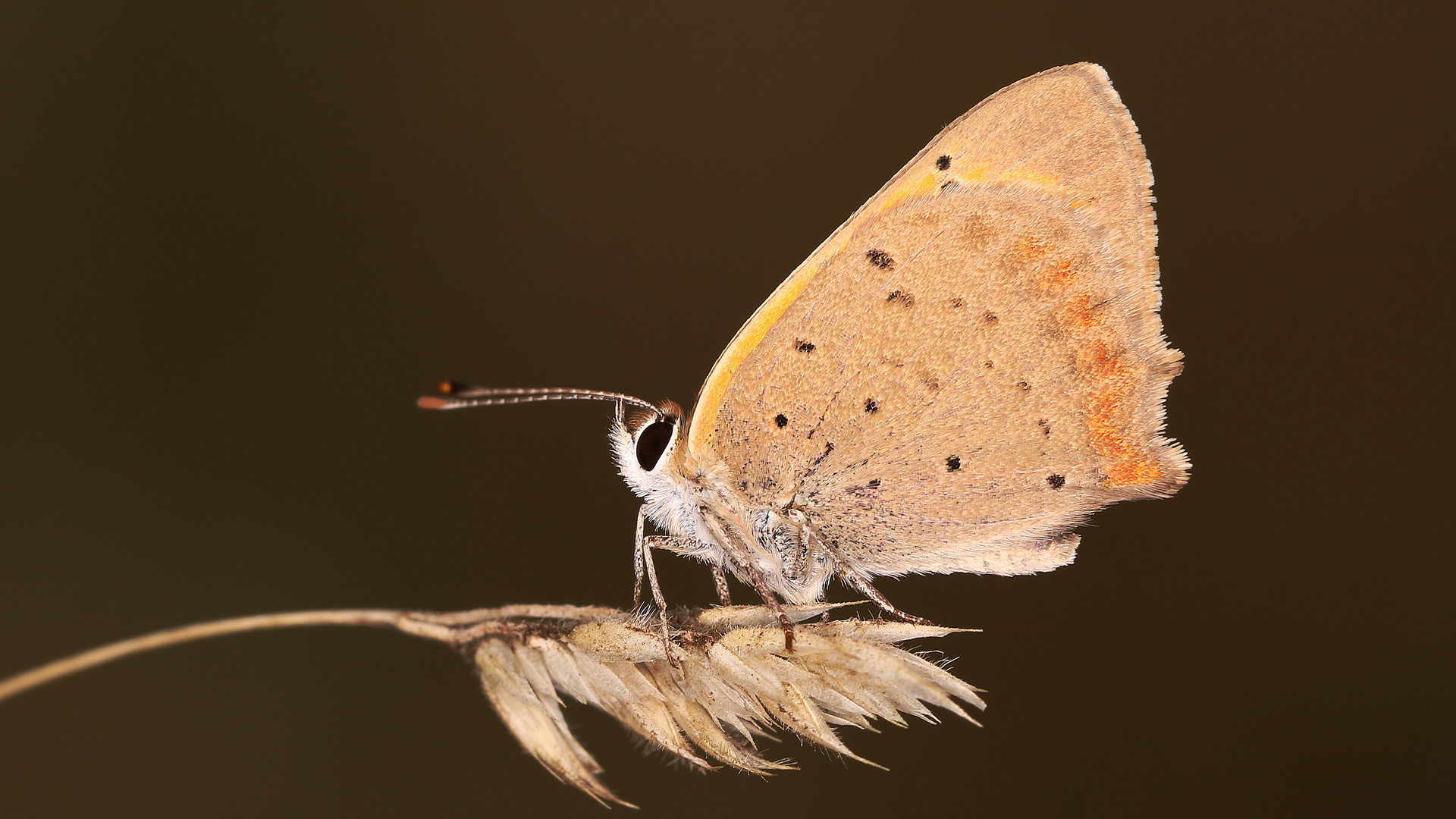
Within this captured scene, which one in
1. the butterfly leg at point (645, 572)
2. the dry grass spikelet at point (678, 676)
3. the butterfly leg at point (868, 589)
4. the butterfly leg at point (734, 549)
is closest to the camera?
the dry grass spikelet at point (678, 676)

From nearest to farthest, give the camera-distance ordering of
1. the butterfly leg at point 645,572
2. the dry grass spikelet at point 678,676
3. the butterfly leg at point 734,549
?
the dry grass spikelet at point 678,676, the butterfly leg at point 645,572, the butterfly leg at point 734,549

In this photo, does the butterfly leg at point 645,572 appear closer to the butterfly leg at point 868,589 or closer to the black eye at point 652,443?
the black eye at point 652,443

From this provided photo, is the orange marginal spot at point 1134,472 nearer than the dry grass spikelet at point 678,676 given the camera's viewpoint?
No

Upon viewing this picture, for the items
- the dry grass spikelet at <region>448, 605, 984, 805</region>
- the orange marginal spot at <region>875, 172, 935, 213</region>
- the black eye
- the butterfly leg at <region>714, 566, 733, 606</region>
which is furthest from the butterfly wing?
the dry grass spikelet at <region>448, 605, 984, 805</region>

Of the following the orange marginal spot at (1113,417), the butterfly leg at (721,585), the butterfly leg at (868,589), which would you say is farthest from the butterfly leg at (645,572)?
the orange marginal spot at (1113,417)

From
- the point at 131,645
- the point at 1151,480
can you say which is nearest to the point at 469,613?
the point at 131,645

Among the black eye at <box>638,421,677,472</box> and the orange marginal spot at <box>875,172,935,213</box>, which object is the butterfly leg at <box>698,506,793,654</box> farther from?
the orange marginal spot at <box>875,172,935,213</box>

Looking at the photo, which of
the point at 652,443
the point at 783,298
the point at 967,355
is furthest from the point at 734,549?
the point at 967,355

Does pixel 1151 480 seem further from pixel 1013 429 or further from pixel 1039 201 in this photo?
pixel 1039 201
